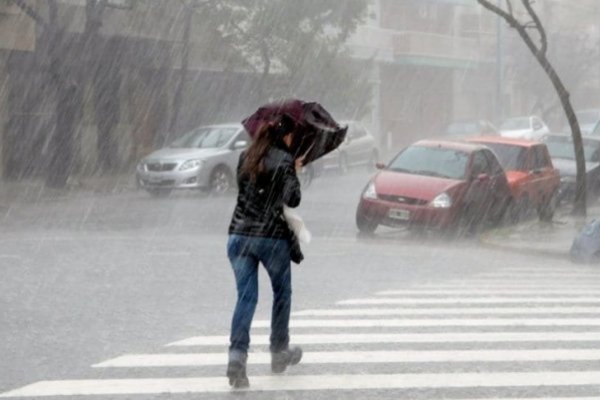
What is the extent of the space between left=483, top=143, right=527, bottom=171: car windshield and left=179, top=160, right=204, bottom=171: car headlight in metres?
6.85

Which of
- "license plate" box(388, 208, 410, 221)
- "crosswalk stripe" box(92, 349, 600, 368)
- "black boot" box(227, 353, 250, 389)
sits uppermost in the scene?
"black boot" box(227, 353, 250, 389)

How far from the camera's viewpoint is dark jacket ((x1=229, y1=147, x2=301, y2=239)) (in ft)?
26.0

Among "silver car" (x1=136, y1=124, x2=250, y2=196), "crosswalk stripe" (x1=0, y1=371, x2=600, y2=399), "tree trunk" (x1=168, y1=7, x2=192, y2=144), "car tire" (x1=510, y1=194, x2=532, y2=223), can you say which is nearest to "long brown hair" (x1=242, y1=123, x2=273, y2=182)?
"crosswalk stripe" (x1=0, y1=371, x2=600, y2=399)

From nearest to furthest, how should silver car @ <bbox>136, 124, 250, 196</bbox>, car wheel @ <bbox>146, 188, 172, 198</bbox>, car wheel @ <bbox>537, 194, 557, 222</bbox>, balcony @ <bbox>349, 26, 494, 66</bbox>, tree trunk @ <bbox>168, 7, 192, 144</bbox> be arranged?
car wheel @ <bbox>537, 194, 557, 222</bbox>
silver car @ <bbox>136, 124, 250, 196</bbox>
car wheel @ <bbox>146, 188, 172, 198</bbox>
tree trunk @ <bbox>168, 7, 192, 144</bbox>
balcony @ <bbox>349, 26, 494, 66</bbox>

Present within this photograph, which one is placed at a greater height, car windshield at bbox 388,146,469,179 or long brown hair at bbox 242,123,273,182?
long brown hair at bbox 242,123,273,182

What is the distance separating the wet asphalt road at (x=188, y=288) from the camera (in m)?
8.71

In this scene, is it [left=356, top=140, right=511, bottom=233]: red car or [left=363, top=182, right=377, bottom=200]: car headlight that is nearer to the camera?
[left=356, top=140, right=511, bottom=233]: red car

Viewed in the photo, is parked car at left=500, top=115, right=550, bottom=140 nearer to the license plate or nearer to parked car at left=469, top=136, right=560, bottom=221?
parked car at left=469, top=136, right=560, bottom=221

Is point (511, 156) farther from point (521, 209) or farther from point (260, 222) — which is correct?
point (260, 222)

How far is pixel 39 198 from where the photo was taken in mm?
27281

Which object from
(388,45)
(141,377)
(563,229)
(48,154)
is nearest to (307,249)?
(563,229)

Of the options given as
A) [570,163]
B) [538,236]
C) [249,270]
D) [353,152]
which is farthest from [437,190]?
[353,152]

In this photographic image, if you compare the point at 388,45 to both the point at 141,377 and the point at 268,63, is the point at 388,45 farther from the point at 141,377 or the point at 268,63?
the point at 141,377

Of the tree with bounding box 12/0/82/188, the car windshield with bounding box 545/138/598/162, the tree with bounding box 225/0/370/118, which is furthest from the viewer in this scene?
the tree with bounding box 225/0/370/118
